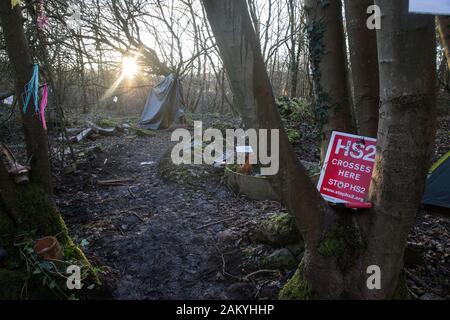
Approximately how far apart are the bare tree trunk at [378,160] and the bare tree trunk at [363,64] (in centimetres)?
44

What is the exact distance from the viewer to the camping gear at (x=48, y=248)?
223 centimetres

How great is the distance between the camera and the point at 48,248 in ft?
7.34

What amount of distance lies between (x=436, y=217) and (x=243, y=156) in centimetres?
276

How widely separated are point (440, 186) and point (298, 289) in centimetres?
285

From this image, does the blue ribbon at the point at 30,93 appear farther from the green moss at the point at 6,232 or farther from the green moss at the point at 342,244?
the green moss at the point at 342,244

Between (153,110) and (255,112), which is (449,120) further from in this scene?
(255,112)

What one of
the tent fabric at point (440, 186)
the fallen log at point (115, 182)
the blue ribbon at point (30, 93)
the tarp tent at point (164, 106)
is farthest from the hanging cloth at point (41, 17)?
the tarp tent at point (164, 106)

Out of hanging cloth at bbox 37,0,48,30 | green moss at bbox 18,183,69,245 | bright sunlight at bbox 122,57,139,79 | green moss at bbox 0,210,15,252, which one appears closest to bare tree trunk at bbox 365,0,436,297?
green moss at bbox 18,183,69,245

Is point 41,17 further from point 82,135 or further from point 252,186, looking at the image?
point 82,135

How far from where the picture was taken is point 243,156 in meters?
5.25

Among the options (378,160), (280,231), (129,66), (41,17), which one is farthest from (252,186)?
(129,66)
